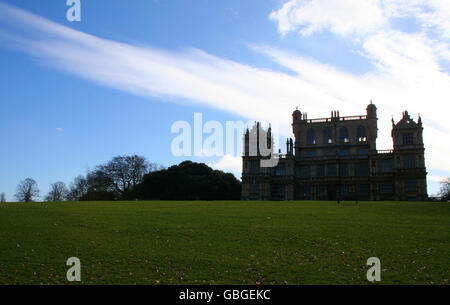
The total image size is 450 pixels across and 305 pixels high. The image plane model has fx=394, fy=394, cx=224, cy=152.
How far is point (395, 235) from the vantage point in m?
20.9

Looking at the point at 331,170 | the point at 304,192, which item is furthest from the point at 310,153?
the point at 304,192

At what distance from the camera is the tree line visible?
259 ft

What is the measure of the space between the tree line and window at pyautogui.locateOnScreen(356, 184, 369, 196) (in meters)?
24.3

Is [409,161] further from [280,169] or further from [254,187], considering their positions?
[254,187]

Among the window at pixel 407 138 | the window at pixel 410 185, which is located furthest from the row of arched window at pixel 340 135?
the window at pixel 410 185

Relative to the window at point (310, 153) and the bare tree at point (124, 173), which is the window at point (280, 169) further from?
the bare tree at point (124, 173)

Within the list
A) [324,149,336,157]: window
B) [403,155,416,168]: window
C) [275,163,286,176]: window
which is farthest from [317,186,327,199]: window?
[403,155,416,168]: window

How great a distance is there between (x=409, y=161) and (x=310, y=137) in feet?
63.9

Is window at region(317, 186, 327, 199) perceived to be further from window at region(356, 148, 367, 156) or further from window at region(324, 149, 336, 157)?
window at region(356, 148, 367, 156)

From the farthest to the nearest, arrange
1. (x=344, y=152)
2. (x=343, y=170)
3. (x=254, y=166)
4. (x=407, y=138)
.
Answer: (x=254, y=166) → (x=344, y=152) → (x=343, y=170) → (x=407, y=138)

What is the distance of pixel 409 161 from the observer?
64.6 meters

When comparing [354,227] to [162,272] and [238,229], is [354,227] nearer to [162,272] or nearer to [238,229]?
[238,229]

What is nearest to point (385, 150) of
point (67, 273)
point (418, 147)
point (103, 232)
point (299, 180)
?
point (418, 147)
